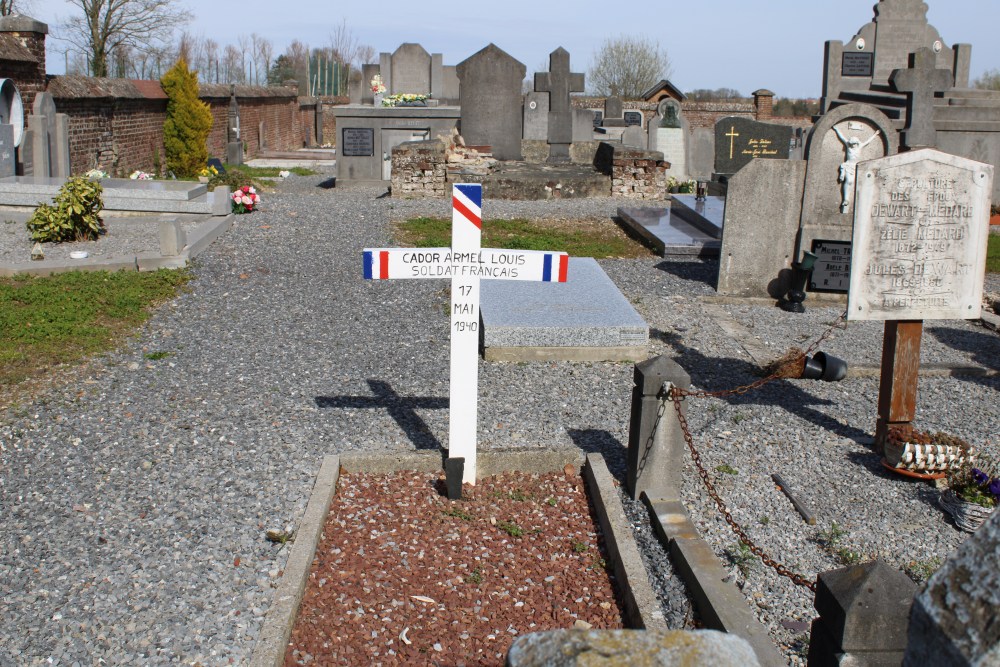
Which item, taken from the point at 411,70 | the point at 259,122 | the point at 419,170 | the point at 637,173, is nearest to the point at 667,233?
the point at 637,173

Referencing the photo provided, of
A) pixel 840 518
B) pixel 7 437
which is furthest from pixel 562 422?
pixel 7 437

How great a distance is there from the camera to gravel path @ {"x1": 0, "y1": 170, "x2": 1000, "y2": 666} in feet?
12.4

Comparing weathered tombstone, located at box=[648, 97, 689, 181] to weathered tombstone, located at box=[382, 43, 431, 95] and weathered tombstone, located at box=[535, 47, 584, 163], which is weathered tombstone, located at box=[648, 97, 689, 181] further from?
weathered tombstone, located at box=[382, 43, 431, 95]

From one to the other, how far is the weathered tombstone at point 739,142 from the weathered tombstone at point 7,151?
11183 millimetres

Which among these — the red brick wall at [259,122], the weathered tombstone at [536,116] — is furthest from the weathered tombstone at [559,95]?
the red brick wall at [259,122]

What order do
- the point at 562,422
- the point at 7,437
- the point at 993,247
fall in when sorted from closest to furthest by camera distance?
the point at 7,437 → the point at 562,422 → the point at 993,247

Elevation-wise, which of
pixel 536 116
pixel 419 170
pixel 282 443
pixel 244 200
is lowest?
pixel 282 443

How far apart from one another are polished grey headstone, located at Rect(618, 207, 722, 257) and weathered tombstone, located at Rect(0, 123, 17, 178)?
9151mm

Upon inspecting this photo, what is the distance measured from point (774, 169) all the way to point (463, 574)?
6381mm

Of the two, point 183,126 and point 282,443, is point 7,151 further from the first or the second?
point 282,443

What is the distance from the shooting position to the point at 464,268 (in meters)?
4.68

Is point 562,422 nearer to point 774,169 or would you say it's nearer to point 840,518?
point 840,518

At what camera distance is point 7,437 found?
532cm

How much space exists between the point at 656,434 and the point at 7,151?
12.3 meters
